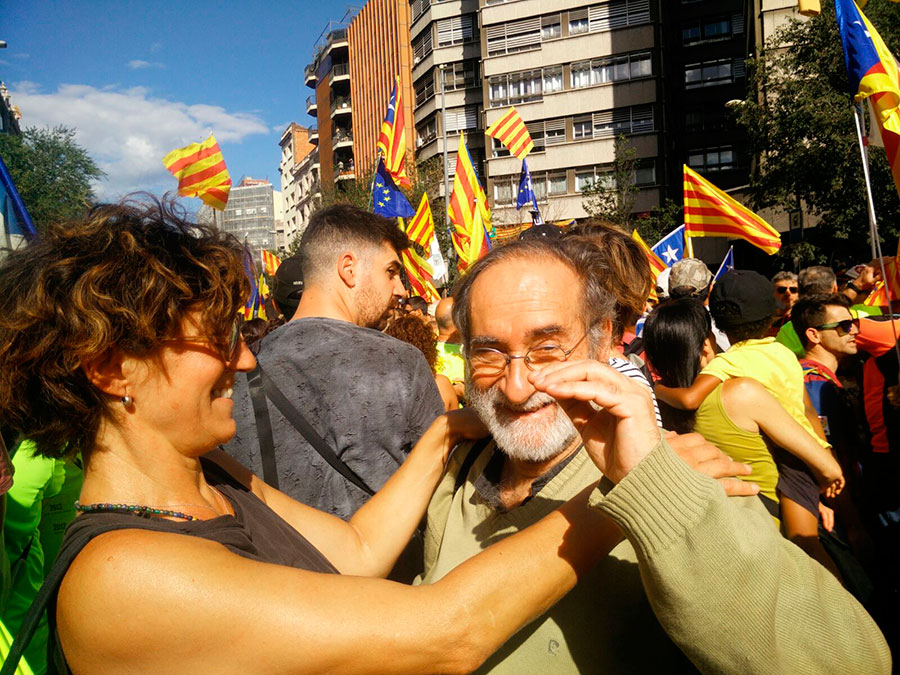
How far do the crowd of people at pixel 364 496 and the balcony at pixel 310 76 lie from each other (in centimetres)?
7902

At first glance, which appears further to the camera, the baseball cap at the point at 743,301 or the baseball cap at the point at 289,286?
the baseball cap at the point at 289,286

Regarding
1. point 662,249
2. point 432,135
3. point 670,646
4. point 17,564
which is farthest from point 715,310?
point 432,135

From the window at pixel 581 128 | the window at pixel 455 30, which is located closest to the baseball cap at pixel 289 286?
the window at pixel 581 128

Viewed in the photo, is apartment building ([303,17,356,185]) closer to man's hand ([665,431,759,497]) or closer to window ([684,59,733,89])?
window ([684,59,733,89])

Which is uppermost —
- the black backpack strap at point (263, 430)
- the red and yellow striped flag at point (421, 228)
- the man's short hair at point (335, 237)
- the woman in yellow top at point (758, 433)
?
the red and yellow striped flag at point (421, 228)

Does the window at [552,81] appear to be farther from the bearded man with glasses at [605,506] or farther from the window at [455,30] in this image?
the bearded man with glasses at [605,506]

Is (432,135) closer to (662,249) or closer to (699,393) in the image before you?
(662,249)

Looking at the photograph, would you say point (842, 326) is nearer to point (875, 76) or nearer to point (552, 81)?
point (875, 76)

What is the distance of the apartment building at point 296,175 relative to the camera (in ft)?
281

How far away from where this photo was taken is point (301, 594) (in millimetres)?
1536

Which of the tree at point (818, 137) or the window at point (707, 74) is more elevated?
the window at point (707, 74)

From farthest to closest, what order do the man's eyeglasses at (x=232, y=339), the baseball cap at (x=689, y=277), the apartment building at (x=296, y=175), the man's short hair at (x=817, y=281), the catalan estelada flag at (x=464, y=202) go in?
the apartment building at (x=296, y=175) → the catalan estelada flag at (x=464, y=202) → the man's short hair at (x=817, y=281) → the baseball cap at (x=689, y=277) → the man's eyeglasses at (x=232, y=339)

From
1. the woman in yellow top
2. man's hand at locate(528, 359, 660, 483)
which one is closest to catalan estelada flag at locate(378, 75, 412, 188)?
the woman in yellow top

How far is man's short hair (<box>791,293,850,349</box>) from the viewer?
5.14 meters
